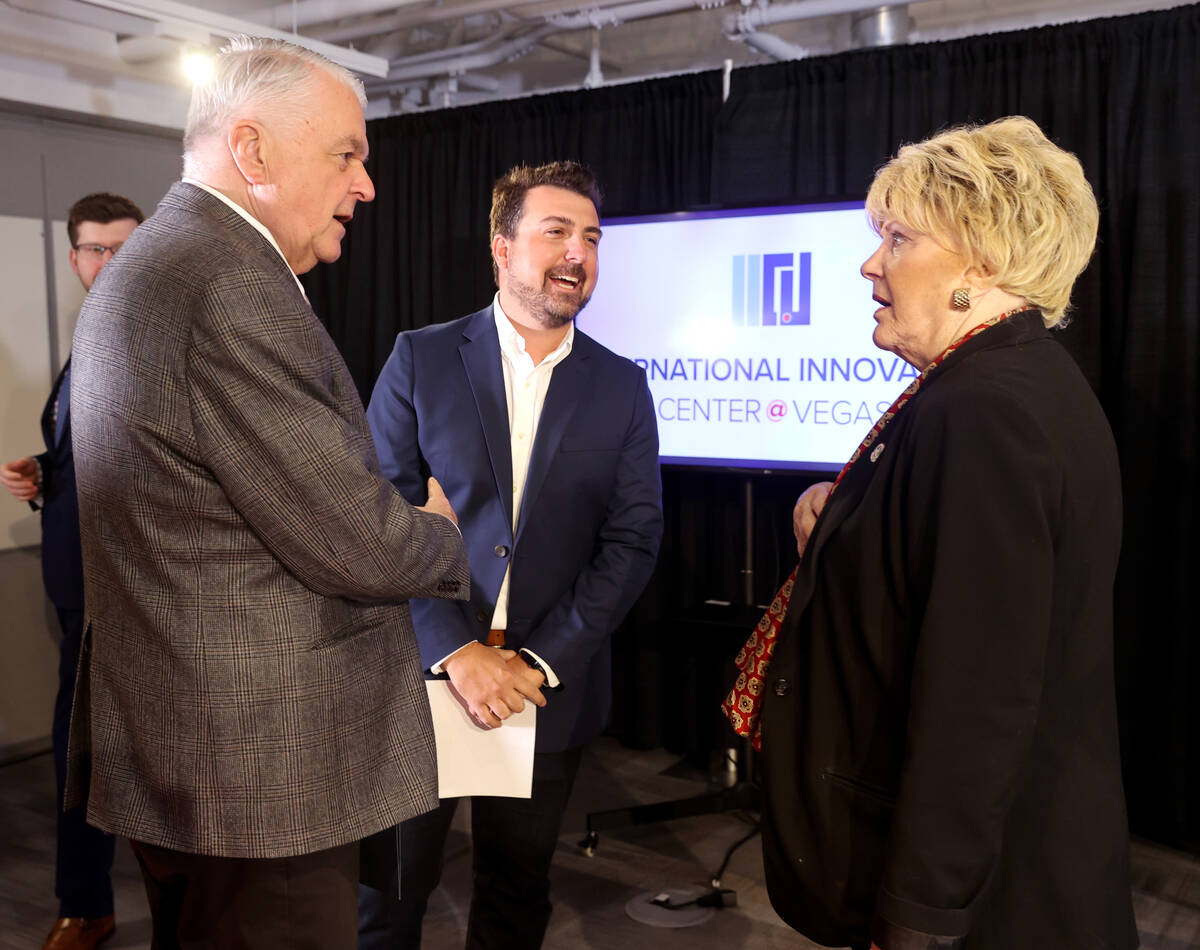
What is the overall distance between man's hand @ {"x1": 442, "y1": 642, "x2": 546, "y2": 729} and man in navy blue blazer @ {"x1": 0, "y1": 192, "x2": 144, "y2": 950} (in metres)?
1.25

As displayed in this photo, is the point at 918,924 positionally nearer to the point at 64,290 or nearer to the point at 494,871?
the point at 494,871

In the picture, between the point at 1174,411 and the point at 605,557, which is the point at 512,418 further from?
the point at 1174,411

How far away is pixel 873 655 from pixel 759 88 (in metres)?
3.11

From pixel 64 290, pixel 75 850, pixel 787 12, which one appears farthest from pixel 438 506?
pixel 64 290

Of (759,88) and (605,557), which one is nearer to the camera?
(605,557)

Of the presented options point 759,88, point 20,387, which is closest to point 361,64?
point 759,88

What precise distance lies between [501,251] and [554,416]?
0.42 m

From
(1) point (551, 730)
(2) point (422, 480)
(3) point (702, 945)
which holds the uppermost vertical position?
(2) point (422, 480)

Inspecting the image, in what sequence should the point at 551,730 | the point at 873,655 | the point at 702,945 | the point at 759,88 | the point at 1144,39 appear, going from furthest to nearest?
the point at 759,88 → the point at 1144,39 → the point at 702,945 → the point at 551,730 → the point at 873,655

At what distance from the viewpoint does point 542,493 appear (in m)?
2.21

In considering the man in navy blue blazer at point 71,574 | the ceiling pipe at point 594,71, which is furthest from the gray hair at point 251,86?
the ceiling pipe at point 594,71

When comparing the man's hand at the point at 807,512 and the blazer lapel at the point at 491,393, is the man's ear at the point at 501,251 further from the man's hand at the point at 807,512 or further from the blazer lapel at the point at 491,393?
the man's hand at the point at 807,512

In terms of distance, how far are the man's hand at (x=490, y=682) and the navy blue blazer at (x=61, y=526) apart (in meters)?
1.29

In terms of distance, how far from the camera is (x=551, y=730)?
2.20 metres
